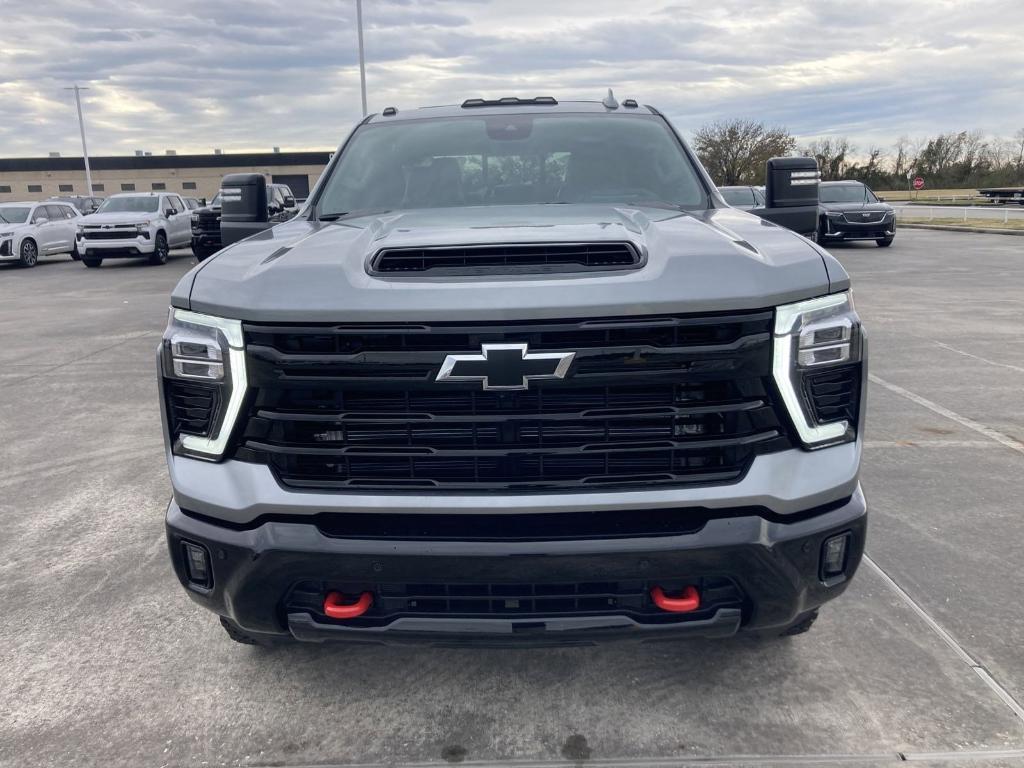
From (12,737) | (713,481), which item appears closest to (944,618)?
(713,481)

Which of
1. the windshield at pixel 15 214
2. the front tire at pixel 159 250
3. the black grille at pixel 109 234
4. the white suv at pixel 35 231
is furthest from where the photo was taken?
the windshield at pixel 15 214

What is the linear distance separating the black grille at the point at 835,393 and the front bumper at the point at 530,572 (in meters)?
0.25

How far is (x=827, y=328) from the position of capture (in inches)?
89.9

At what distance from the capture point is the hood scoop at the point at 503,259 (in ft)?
7.67

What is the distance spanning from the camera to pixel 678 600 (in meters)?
2.29

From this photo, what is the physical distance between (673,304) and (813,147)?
64.4m

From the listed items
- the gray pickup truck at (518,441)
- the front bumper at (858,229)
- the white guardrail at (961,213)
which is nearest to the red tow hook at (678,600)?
the gray pickup truck at (518,441)

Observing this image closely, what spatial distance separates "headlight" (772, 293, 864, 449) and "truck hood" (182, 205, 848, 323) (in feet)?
0.21

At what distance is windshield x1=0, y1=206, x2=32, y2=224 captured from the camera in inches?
829

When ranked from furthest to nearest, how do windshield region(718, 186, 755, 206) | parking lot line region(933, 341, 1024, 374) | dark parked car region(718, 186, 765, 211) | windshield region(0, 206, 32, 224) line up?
1. windshield region(0, 206, 32, 224)
2. windshield region(718, 186, 755, 206)
3. dark parked car region(718, 186, 765, 211)
4. parking lot line region(933, 341, 1024, 374)

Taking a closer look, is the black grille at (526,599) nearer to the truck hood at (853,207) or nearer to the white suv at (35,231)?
the truck hood at (853,207)

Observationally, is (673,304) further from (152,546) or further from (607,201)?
(152,546)

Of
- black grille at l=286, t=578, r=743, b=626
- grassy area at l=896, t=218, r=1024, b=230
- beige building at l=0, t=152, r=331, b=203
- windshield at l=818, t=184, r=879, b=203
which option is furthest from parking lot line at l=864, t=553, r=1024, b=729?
beige building at l=0, t=152, r=331, b=203

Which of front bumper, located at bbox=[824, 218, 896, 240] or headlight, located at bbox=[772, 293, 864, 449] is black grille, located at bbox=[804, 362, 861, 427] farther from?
front bumper, located at bbox=[824, 218, 896, 240]
